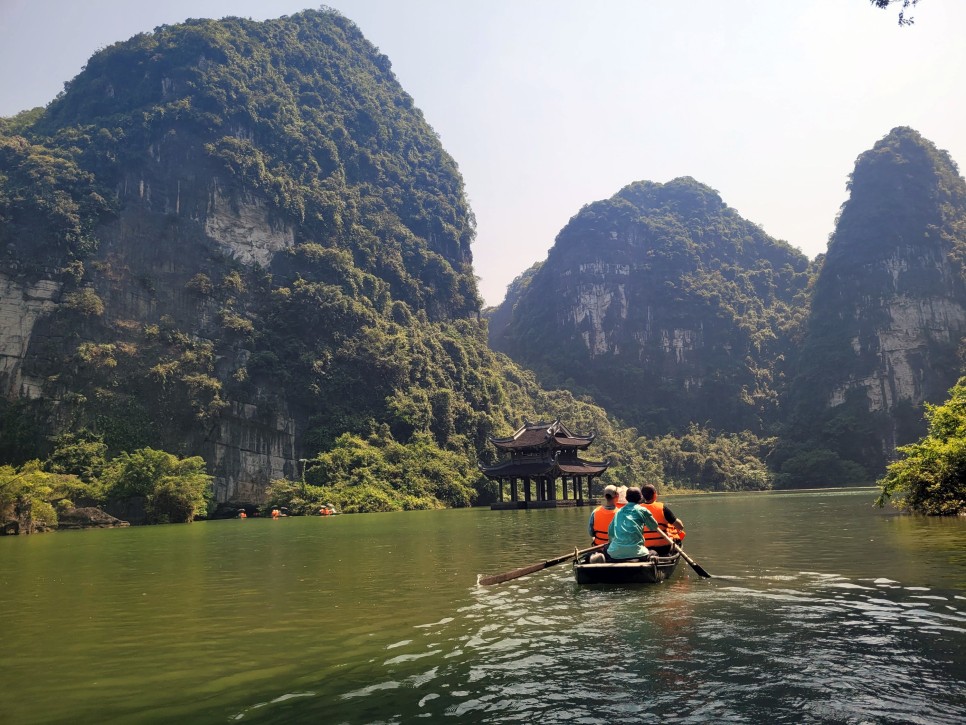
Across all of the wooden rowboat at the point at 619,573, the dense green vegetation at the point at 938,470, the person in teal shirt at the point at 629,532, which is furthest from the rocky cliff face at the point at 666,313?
the wooden rowboat at the point at 619,573

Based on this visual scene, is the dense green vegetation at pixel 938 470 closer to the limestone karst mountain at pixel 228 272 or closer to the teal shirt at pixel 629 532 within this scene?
the teal shirt at pixel 629 532

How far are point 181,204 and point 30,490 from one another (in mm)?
37648

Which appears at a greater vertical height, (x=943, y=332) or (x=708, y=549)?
(x=943, y=332)

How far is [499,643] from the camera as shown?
23.3ft

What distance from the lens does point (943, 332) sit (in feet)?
301

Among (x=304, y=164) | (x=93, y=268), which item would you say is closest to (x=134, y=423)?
(x=93, y=268)

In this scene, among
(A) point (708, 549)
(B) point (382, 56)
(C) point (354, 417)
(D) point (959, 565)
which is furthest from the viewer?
(B) point (382, 56)

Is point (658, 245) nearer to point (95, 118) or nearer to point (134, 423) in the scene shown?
point (95, 118)

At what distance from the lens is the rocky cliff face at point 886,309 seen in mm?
88750

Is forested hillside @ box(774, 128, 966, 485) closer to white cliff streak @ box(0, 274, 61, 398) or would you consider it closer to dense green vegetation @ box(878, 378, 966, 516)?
dense green vegetation @ box(878, 378, 966, 516)

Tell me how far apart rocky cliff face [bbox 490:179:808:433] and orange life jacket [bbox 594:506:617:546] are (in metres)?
97.7

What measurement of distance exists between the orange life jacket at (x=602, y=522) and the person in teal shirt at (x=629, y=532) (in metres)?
1.28

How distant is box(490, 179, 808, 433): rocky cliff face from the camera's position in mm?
112562

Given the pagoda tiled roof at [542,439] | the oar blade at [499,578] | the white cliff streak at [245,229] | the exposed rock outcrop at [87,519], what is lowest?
the exposed rock outcrop at [87,519]
